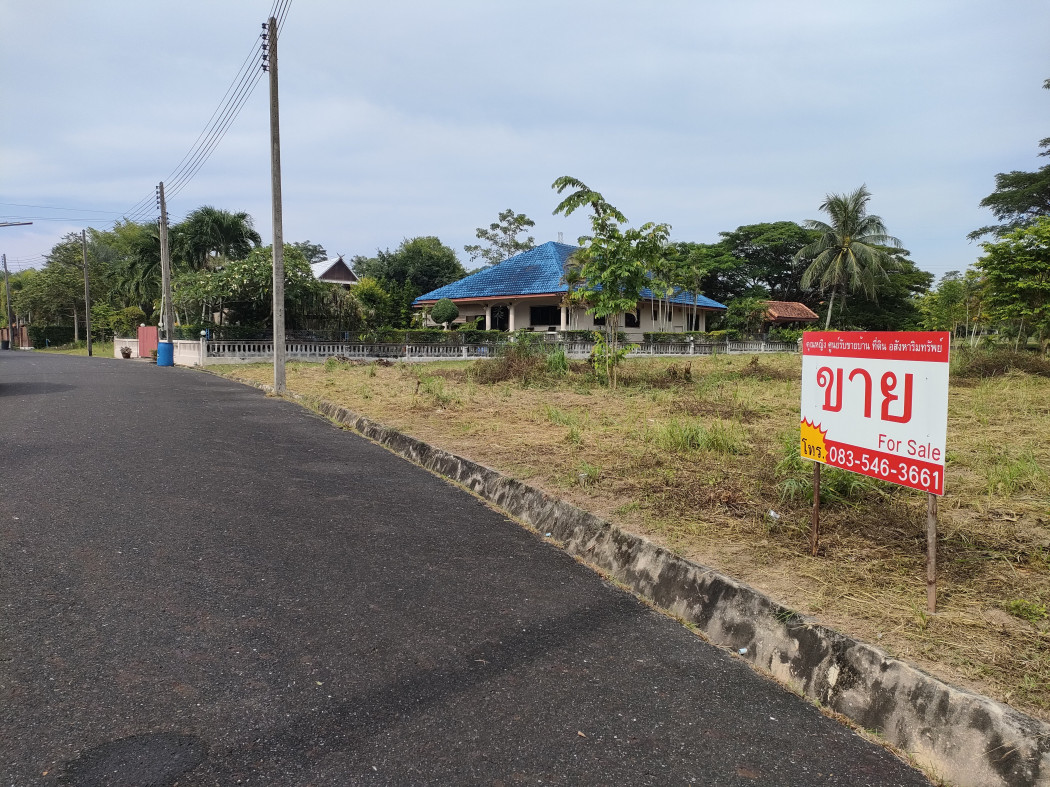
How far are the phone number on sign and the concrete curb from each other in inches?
31.9

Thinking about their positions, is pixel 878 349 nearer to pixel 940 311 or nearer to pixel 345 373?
pixel 345 373

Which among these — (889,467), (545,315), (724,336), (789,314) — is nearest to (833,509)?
(889,467)

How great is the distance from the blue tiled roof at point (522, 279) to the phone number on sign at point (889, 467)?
29916 millimetres

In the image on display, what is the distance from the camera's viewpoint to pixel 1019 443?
7.21 metres

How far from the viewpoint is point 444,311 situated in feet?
118

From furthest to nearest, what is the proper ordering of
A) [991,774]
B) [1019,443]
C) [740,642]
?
[1019,443], [740,642], [991,774]

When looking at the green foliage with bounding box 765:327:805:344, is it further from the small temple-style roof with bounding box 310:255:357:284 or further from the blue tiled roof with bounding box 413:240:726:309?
the small temple-style roof with bounding box 310:255:357:284

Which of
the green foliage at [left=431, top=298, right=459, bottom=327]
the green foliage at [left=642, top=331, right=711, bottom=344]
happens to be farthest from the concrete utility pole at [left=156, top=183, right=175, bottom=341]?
the green foliage at [left=642, top=331, right=711, bottom=344]

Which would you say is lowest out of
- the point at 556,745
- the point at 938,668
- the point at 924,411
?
the point at 556,745

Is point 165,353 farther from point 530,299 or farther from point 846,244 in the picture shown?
point 846,244

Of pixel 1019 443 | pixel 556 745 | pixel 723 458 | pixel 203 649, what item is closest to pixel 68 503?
pixel 203 649

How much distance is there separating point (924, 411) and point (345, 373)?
61.1ft

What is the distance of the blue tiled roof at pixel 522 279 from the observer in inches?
1382

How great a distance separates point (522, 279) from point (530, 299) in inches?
56.5
